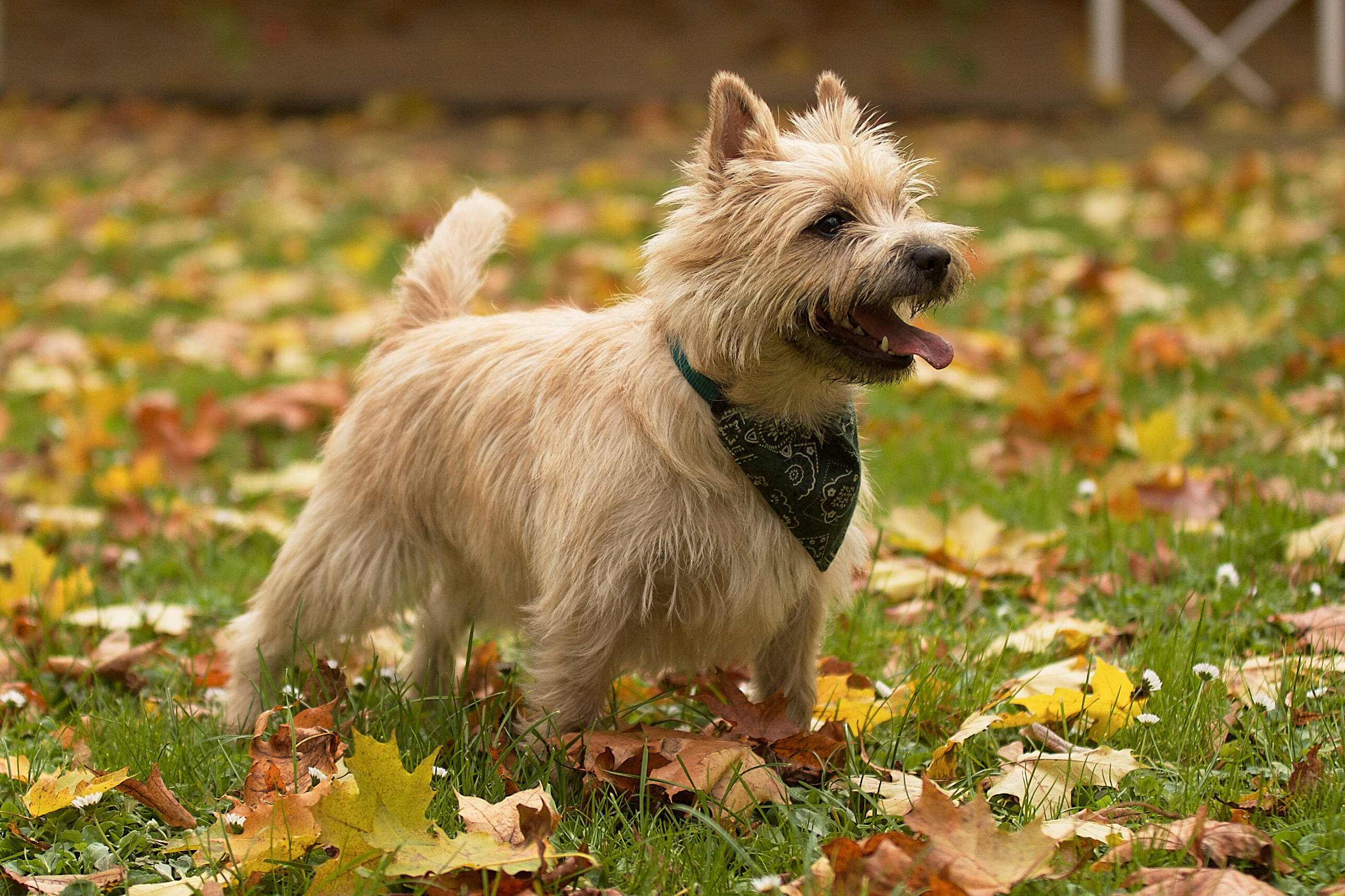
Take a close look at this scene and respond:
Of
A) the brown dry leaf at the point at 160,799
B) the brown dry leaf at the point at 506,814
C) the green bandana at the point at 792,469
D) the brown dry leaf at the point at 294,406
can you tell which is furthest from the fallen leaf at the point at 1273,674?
the brown dry leaf at the point at 294,406

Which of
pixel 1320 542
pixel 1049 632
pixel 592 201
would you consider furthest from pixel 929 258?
pixel 592 201

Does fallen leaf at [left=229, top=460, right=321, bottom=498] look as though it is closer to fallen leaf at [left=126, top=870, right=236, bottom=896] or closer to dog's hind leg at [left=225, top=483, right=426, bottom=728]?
dog's hind leg at [left=225, top=483, right=426, bottom=728]

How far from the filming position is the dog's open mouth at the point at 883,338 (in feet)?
8.14

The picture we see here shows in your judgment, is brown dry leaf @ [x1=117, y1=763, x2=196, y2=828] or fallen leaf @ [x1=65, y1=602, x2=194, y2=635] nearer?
brown dry leaf @ [x1=117, y1=763, x2=196, y2=828]

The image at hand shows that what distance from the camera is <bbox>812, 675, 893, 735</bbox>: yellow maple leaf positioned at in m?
2.83

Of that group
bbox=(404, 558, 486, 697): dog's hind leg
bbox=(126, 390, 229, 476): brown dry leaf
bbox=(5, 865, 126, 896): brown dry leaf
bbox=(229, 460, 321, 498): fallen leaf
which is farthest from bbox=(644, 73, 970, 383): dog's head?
bbox=(126, 390, 229, 476): brown dry leaf

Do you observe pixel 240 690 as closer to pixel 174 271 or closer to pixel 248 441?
pixel 248 441

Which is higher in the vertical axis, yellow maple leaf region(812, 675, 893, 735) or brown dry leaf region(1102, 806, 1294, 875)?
brown dry leaf region(1102, 806, 1294, 875)

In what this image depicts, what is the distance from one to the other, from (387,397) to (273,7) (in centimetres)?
1252

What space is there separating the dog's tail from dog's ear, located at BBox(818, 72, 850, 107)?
1012 mm

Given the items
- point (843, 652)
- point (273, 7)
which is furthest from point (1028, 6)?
point (843, 652)

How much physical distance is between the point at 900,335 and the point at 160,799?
171cm

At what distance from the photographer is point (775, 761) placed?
8.91 feet

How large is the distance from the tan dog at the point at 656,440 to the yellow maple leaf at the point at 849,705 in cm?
8
